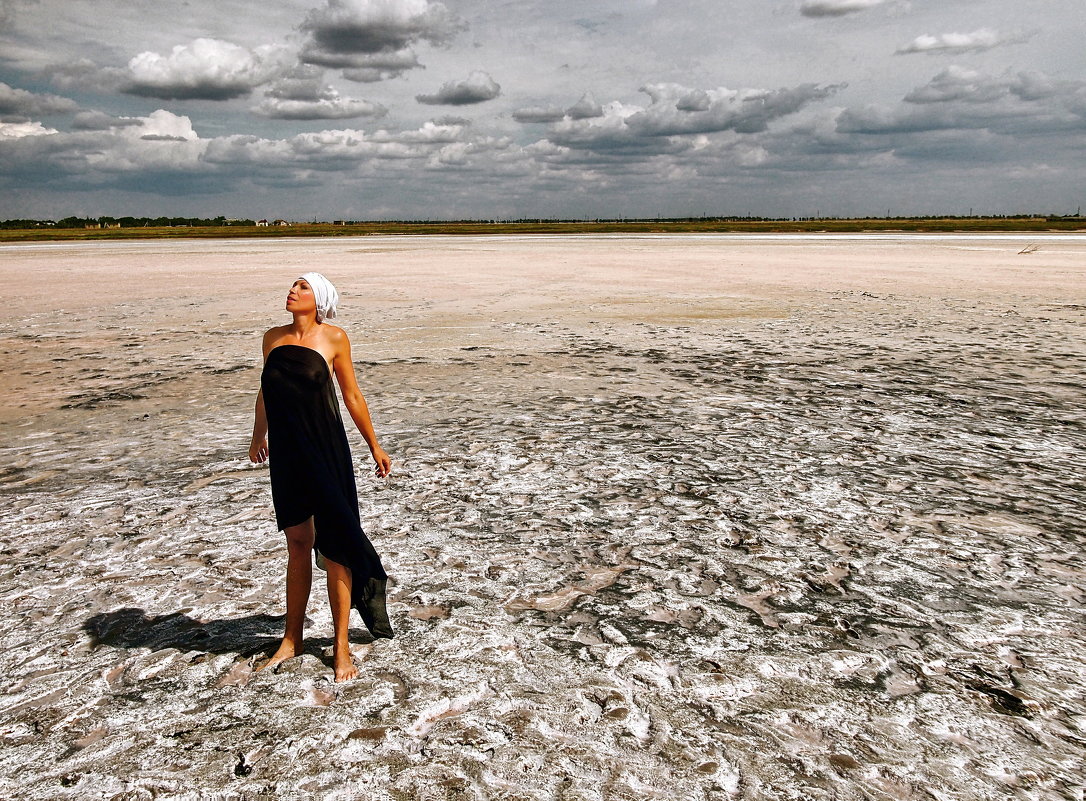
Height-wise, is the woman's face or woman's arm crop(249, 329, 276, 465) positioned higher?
the woman's face

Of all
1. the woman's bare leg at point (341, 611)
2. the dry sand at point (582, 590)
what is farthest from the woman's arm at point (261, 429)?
the dry sand at point (582, 590)

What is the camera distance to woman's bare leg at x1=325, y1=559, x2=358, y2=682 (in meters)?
3.68

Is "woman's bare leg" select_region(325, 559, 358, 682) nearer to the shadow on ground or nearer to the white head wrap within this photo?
the shadow on ground

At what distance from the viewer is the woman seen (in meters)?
3.49

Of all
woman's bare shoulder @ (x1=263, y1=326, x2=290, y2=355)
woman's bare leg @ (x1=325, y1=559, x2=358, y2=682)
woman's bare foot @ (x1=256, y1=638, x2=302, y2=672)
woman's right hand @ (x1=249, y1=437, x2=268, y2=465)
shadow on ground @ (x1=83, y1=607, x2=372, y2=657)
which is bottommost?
shadow on ground @ (x1=83, y1=607, x2=372, y2=657)

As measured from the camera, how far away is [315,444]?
11.5ft

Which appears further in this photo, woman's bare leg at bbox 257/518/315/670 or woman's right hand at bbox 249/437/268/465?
woman's right hand at bbox 249/437/268/465

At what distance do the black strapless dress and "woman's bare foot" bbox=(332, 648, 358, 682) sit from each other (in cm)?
56

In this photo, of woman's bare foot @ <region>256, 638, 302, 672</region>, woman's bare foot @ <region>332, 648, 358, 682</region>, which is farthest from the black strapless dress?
woman's bare foot @ <region>256, 638, 302, 672</region>

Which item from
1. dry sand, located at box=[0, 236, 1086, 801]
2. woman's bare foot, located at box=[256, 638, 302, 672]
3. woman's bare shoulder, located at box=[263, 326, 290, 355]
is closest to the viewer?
dry sand, located at box=[0, 236, 1086, 801]

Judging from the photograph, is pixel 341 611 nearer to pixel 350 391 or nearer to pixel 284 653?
pixel 284 653

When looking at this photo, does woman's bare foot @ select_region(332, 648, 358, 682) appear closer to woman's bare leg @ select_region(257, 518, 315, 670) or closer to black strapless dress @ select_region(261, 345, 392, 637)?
woman's bare leg @ select_region(257, 518, 315, 670)

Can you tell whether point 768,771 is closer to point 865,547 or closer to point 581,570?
point 581,570

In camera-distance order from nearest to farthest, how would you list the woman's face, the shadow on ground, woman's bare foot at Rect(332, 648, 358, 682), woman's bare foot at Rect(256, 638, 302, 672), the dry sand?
the dry sand → the woman's face → woman's bare foot at Rect(332, 648, 358, 682) → woman's bare foot at Rect(256, 638, 302, 672) → the shadow on ground
